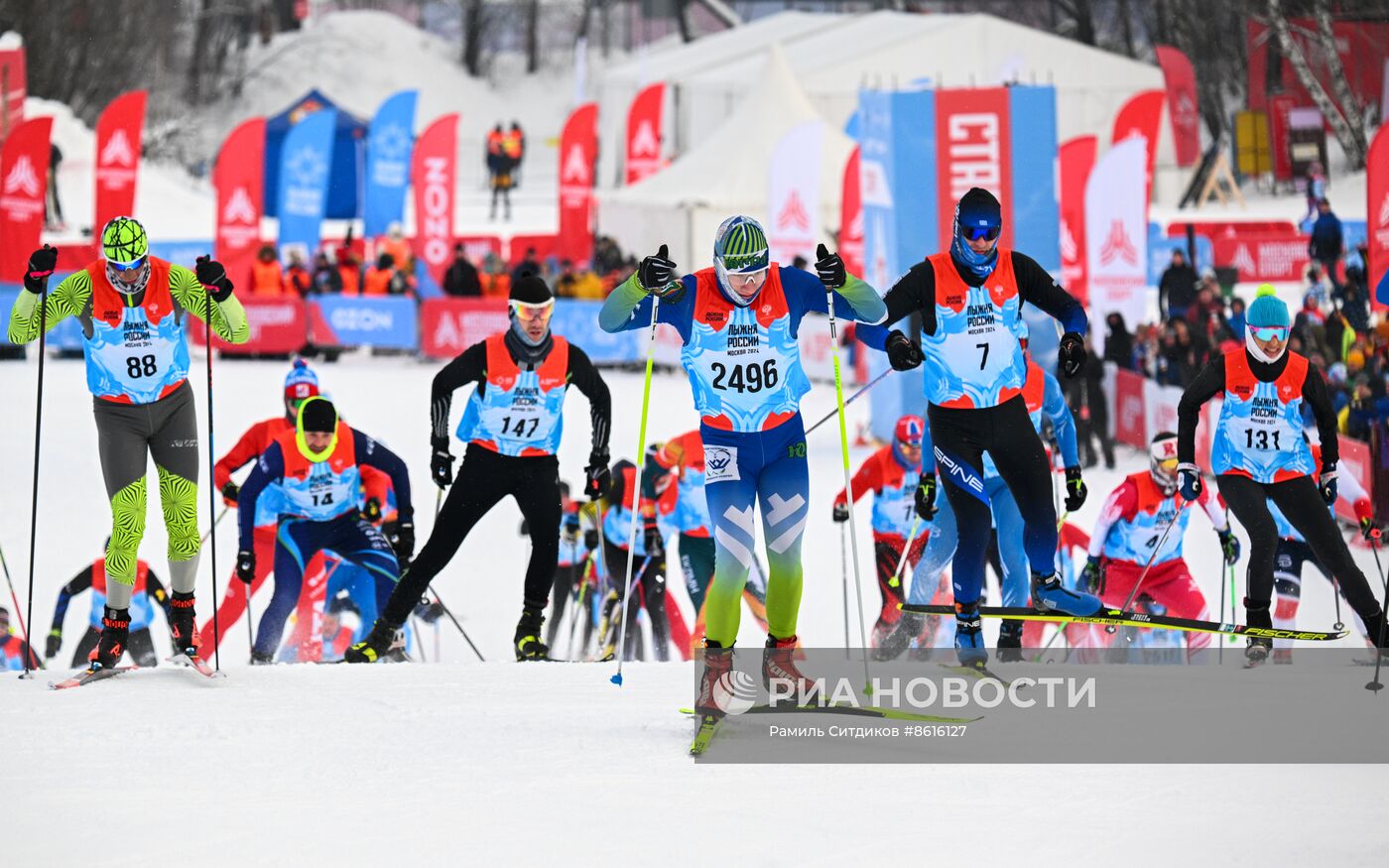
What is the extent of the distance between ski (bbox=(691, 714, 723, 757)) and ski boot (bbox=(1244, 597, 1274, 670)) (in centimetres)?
329

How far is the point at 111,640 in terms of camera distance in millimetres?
7547

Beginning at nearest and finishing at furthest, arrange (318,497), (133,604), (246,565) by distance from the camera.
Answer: (246,565)
(318,497)
(133,604)

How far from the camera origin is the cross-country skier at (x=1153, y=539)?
31.8 feet

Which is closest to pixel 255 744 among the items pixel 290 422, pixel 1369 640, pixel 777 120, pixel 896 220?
pixel 290 422

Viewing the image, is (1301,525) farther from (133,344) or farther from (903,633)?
(133,344)

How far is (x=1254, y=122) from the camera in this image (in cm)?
3872

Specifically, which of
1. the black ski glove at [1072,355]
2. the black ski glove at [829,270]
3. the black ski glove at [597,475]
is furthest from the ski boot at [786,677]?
the black ski glove at [597,475]

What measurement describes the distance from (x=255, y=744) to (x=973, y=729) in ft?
8.40

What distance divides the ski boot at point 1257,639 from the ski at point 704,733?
329cm

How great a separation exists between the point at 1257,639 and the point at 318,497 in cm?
498

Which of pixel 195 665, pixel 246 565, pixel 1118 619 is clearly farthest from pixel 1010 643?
pixel 246 565

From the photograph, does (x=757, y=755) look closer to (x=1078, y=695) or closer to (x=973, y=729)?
(x=973, y=729)

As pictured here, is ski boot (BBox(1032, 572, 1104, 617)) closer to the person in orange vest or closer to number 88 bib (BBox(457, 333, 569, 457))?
→ number 88 bib (BBox(457, 333, 569, 457))

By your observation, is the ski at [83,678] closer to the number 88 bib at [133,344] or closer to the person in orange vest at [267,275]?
the number 88 bib at [133,344]
